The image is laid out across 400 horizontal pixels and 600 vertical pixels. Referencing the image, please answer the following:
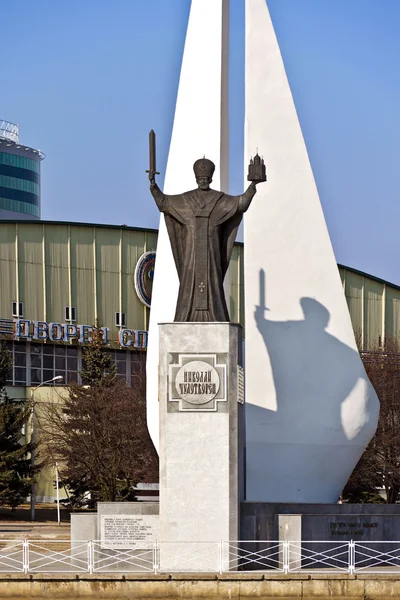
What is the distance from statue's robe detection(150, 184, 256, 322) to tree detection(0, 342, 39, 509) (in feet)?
91.1

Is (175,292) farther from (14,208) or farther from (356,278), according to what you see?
(14,208)

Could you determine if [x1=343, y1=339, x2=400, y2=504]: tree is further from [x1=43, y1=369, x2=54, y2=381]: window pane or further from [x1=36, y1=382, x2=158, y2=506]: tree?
[x1=43, y1=369, x2=54, y2=381]: window pane

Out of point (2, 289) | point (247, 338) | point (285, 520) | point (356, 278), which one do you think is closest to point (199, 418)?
point (285, 520)

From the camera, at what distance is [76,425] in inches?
2219

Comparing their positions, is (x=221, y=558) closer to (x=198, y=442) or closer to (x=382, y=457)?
(x=198, y=442)

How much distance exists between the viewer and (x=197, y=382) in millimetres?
26875

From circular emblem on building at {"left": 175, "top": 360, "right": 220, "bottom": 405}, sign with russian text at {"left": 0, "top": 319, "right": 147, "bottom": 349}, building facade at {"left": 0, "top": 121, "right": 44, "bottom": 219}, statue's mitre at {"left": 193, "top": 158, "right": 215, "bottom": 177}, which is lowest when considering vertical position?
circular emblem on building at {"left": 175, "top": 360, "right": 220, "bottom": 405}

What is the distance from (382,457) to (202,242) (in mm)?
28308

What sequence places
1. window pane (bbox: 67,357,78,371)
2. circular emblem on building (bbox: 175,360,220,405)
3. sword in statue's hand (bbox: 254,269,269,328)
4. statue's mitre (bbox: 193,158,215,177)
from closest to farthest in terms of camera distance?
circular emblem on building (bbox: 175,360,220,405) < statue's mitre (bbox: 193,158,215,177) < sword in statue's hand (bbox: 254,269,269,328) < window pane (bbox: 67,357,78,371)

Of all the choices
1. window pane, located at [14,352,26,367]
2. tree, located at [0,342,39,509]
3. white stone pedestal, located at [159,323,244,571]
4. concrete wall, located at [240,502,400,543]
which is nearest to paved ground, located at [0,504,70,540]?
tree, located at [0,342,39,509]

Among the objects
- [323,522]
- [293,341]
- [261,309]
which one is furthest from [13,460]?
[323,522]

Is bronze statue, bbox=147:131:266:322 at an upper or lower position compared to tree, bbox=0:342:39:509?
upper

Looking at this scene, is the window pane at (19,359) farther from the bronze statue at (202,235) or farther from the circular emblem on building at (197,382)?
the circular emblem on building at (197,382)

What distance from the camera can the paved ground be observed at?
43.2 metres
